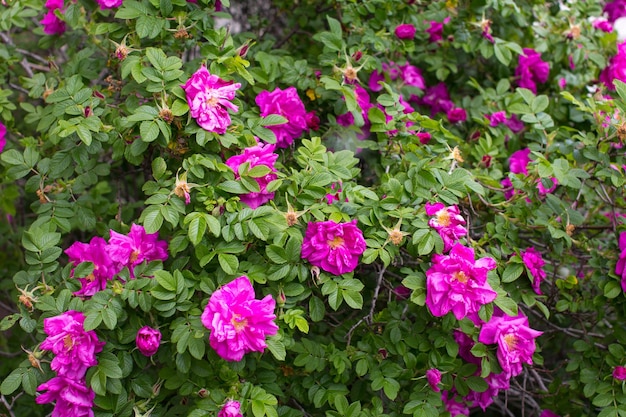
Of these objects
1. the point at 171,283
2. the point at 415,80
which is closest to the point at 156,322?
the point at 171,283

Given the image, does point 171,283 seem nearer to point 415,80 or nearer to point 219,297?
point 219,297

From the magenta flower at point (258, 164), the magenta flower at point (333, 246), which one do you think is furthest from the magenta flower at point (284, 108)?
the magenta flower at point (333, 246)

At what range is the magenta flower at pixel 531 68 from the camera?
7.64ft

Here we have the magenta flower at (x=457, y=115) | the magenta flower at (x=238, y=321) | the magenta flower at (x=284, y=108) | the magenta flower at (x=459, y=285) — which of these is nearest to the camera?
the magenta flower at (x=238, y=321)

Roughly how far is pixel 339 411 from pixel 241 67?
834mm

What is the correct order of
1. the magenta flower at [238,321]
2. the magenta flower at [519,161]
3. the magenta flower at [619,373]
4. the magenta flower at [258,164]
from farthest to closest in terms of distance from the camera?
the magenta flower at [519,161] < the magenta flower at [619,373] < the magenta flower at [258,164] < the magenta flower at [238,321]

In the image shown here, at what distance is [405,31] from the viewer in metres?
2.12

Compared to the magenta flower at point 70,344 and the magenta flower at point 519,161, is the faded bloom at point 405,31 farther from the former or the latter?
the magenta flower at point 70,344

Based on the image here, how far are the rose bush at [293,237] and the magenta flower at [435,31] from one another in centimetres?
5

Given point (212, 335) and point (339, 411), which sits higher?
point (212, 335)

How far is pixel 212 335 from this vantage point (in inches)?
54.7

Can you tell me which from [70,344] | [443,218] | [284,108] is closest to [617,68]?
[443,218]

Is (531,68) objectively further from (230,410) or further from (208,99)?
(230,410)

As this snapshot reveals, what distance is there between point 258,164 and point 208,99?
0.60 ft
